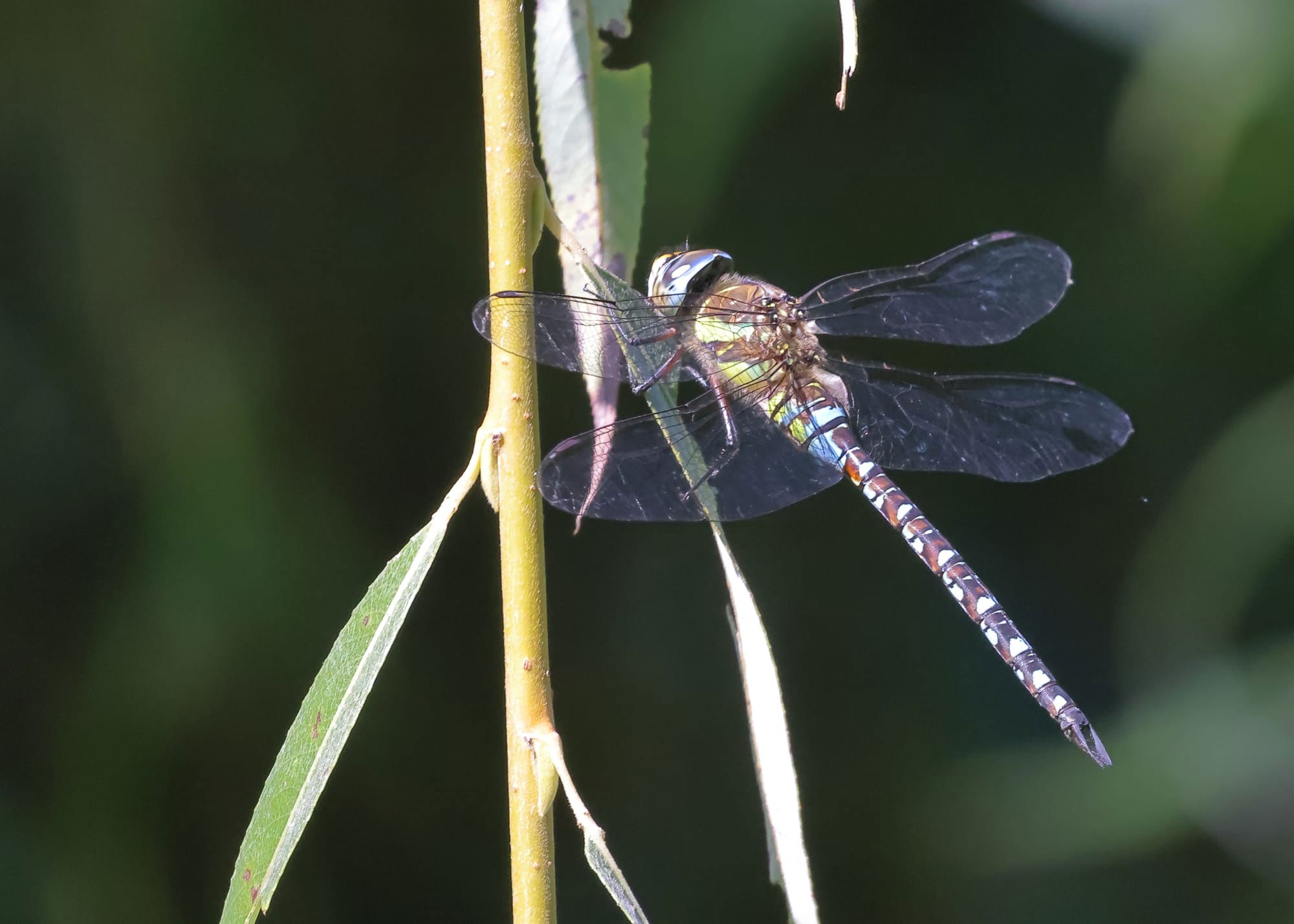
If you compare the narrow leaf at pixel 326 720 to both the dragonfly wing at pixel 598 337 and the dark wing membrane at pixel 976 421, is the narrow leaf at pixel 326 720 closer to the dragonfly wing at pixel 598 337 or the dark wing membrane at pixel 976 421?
the dragonfly wing at pixel 598 337

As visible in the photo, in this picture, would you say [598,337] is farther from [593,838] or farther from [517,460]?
[593,838]

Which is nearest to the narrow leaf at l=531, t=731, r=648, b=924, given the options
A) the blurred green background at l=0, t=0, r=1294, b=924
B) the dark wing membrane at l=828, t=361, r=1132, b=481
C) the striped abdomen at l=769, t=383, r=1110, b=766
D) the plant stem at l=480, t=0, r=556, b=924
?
the plant stem at l=480, t=0, r=556, b=924

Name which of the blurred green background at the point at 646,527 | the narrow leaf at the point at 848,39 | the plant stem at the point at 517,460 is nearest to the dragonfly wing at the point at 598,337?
the plant stem at the point at 517,460

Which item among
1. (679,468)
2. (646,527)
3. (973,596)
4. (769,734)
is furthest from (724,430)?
(646,527)

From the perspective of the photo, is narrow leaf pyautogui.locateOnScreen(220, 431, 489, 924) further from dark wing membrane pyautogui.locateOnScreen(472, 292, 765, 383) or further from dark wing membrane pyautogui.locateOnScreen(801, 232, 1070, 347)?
dark wing membrane pyautogui.locateOnScreen(801, 232, 1070, 347)

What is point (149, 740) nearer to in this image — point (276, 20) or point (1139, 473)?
point (276, 20)

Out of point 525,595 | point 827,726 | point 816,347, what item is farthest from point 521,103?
point 827,726
